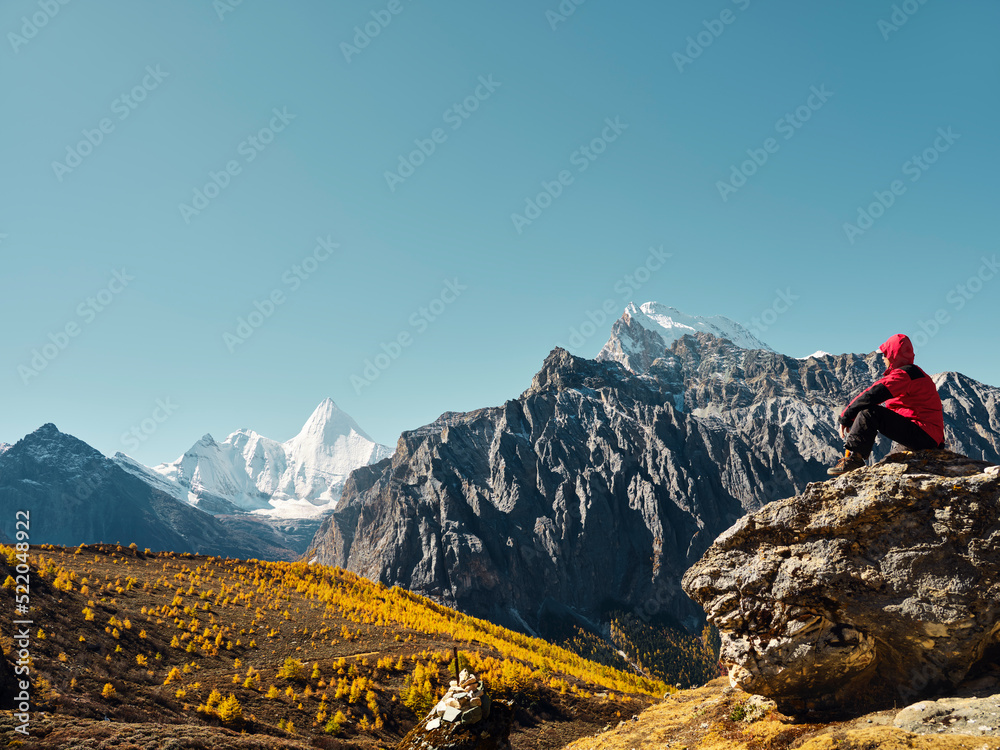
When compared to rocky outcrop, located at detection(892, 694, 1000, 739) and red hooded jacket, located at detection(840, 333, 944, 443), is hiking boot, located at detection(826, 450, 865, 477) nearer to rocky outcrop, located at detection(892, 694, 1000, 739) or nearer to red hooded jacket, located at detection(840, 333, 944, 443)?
red hooded jacket, located at detection(840, 333, 944, 443)

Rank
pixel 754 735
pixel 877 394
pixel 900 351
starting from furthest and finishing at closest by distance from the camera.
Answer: pixel 754 735 → pixel 900 351 → pixel 877 394

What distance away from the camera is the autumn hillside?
66.4 feet

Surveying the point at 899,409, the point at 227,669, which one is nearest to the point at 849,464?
the point at 899,409

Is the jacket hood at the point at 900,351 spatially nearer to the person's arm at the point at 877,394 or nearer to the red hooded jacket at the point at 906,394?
the red hooded jacket at the point at 906,394

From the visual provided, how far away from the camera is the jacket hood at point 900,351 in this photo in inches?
566

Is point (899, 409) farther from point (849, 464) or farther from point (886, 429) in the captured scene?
point (849, 464)

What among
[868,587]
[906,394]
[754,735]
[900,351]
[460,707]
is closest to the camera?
[460,707]

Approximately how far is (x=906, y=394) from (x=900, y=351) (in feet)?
4.65

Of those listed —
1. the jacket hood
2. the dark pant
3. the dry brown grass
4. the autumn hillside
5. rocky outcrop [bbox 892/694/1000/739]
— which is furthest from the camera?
the autumn hillside

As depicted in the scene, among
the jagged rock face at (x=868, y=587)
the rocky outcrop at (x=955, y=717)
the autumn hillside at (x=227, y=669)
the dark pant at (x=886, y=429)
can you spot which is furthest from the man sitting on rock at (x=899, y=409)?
the autumn hillside at (x=227, y=669)

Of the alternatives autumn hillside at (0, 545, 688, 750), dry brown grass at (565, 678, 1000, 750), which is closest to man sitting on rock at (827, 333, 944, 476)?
dry brown grass at (565, 678, 1000, 750)

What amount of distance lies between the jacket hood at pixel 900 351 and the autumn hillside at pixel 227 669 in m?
16.1

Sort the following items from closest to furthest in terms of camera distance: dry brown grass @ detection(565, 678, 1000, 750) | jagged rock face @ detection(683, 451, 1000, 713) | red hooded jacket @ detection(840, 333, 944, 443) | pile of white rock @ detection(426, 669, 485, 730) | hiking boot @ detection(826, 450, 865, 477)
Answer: dry brown grass @ detection(565, 678, 1000, 750) → jagged rock face @ detection(683, 451, 1000, 713) → pile of white rock @ detection(426, 669, 485, 730) → red hooded jacket @ detection(840, 333, 944, 443) → hiking boot @ detection(826, 450, 865, 477)

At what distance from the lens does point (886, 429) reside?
46.8ft
